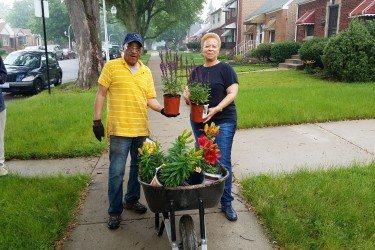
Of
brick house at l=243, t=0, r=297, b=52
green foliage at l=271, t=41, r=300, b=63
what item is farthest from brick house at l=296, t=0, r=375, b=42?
green foliage at l=271, t=41, r=300, b=63

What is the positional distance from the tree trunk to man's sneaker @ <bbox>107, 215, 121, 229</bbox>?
1064cm

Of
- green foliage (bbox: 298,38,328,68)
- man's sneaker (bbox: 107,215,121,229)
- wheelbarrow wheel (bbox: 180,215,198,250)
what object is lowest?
man's sneaker (bbox: 107,215,121,229)

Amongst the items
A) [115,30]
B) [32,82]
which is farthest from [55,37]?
[32,82]

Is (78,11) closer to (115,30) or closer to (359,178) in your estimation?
(359,178)

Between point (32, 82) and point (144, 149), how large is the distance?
1214 cm

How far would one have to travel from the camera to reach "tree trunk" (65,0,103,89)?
12883 mm

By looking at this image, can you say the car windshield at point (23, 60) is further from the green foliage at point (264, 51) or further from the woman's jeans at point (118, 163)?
the green foliage at point (264, 51)

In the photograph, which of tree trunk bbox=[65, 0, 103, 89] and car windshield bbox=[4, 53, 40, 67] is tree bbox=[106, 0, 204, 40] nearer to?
car windshield bbox=[4, 53, 40, 67]

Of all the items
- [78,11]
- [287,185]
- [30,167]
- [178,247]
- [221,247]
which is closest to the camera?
[178,247]

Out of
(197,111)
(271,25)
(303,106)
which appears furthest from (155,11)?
(197,111)

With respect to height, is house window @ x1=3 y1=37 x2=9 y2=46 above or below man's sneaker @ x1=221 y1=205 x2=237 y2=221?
above

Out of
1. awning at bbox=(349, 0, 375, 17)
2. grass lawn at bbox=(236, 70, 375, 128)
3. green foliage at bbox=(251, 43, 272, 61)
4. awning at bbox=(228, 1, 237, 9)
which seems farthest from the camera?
awning at bbox=(228, 1, 237, 9)

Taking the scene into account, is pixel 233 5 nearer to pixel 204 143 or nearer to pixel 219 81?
pixel 219 81

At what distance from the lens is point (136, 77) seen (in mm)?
3389
